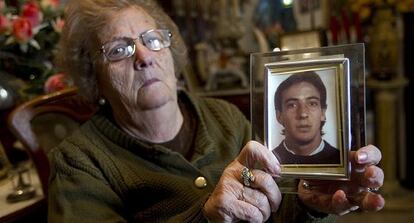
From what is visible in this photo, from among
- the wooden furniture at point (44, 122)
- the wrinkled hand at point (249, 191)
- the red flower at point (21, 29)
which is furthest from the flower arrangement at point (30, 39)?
the wrinkled hand at point (249, 191)

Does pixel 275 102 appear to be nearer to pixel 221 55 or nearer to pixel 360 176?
pixel 360 176

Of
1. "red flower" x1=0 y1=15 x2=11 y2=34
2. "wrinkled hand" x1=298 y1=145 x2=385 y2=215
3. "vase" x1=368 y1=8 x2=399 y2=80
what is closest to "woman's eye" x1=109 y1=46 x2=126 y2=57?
"wrinkled hand" x1=298 y1=145 x2=385 y2=215

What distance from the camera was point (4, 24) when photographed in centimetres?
145

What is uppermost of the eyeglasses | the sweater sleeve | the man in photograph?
the eyeglasses

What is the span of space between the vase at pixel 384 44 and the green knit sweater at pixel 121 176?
1.82 meters

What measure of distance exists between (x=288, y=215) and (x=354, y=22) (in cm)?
217

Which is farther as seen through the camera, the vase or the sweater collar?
the vase

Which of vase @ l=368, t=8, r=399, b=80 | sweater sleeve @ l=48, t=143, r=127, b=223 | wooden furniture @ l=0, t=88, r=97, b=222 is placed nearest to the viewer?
sweater sleeve @ l=48, t=143, r=127, b=223

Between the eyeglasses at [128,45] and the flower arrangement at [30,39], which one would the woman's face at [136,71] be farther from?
the flower arrangement at [30,39]

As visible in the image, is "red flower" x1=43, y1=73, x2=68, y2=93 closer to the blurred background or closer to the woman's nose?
the blurred background

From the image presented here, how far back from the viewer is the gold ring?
0.72 m

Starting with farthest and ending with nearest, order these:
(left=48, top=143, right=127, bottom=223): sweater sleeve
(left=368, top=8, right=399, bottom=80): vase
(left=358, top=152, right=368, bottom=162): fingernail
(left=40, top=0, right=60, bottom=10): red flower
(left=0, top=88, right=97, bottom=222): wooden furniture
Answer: (left=368, top=8, right=399, bottom=80): vase, (left=40, top=0, right=60, bottom=10): red flower, (left=0, top=88, right=97, bottom=222): wooden furniture, (left=48, top=143, right=127, bottom=223): sweater sleeve, (left=358, top=152, right=368, bottom=162): fingernail

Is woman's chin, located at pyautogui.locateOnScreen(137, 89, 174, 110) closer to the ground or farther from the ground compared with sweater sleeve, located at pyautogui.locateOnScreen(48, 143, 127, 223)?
farther from the ground

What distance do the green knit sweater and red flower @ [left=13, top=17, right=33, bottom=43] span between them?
536 mm
